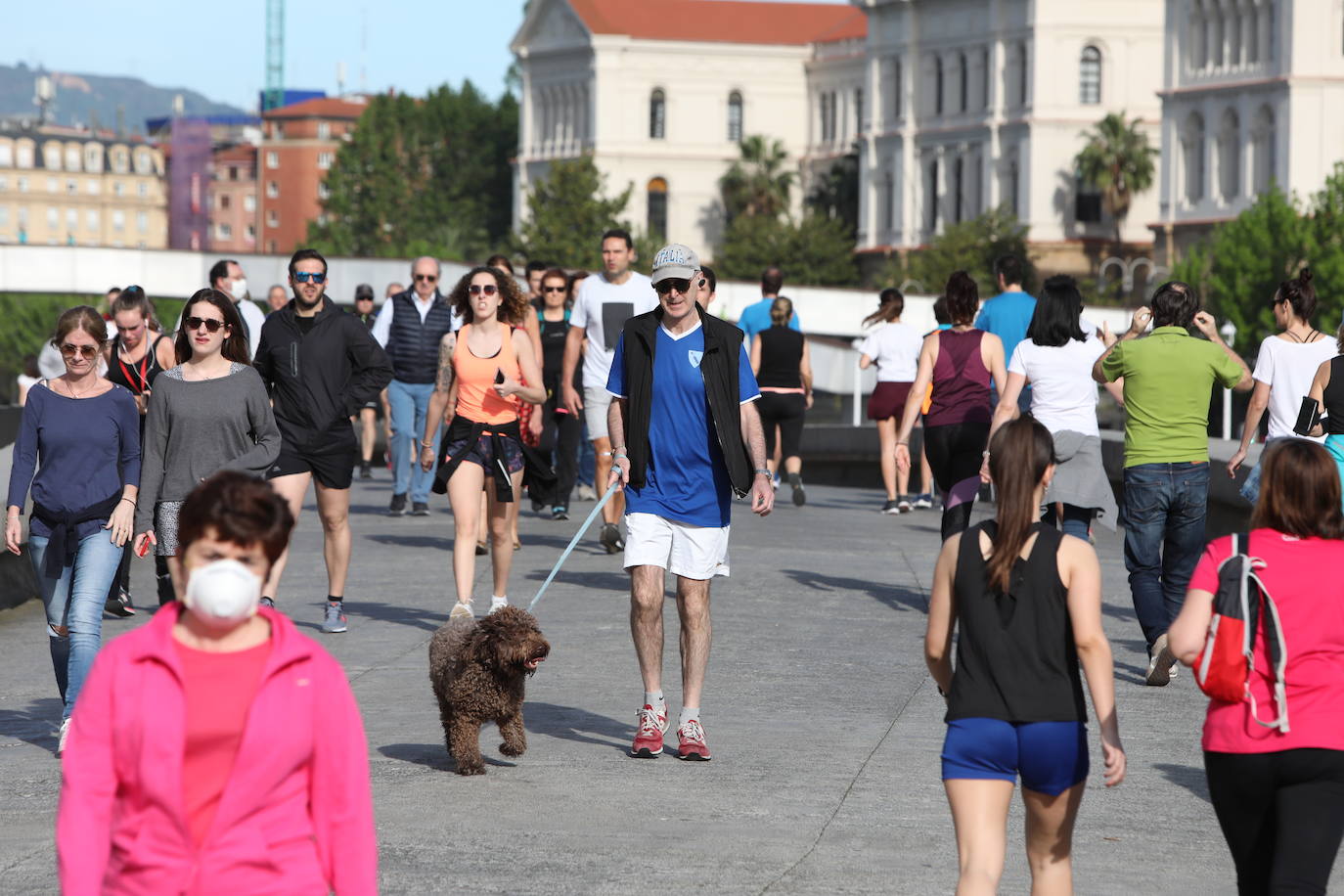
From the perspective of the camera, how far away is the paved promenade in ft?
22.2

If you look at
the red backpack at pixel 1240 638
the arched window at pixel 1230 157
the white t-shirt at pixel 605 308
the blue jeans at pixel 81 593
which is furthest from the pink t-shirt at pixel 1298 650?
the arched window at pixel 1230 157

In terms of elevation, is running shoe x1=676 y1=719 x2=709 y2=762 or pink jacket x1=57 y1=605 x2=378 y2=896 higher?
pink jacket x1=57 y1=605 x2=378 y2=896

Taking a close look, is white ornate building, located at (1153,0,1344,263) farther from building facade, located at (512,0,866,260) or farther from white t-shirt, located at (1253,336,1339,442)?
white t-shirt, located at (1253,336,1339,442)

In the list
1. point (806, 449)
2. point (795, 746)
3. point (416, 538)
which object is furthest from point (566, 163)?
point (795, 746)

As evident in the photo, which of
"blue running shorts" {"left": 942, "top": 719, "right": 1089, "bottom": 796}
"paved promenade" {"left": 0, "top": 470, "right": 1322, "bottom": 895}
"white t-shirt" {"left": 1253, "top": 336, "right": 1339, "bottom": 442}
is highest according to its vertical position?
"white t-shirt" {"left": 1253, "top": 336, "right": 1339, "bottom": 442}

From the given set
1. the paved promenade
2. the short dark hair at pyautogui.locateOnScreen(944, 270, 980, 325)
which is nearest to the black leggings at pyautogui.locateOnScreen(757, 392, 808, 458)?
the paved promenade

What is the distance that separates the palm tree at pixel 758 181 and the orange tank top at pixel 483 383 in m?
120

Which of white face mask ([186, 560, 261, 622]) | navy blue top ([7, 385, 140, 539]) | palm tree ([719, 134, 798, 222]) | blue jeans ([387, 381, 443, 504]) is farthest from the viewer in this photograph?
palm tree ([719, 134, 798, 222])

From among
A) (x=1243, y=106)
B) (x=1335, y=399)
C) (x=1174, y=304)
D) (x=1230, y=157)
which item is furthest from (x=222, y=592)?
(x=1230, y=157)

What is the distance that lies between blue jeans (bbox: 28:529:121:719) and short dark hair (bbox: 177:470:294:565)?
460 cm

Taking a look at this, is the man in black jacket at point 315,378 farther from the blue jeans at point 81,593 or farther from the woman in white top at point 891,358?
the woman in white top at point 891,358

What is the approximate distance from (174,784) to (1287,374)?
25.1ft

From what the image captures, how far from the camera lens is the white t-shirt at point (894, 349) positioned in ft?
61.3

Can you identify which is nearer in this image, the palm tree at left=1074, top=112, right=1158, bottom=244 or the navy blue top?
the navy blue top
